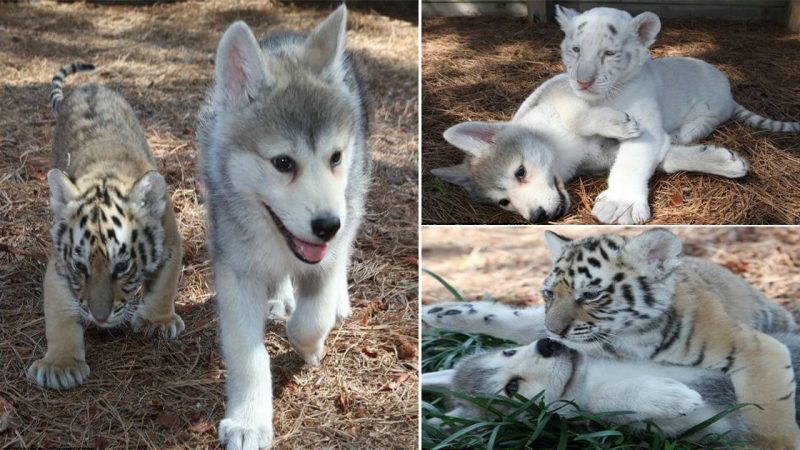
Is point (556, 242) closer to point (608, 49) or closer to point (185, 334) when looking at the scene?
point (608, 49)

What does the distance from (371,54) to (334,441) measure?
6.07m

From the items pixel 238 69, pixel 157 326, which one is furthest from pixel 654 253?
pixel 157 326

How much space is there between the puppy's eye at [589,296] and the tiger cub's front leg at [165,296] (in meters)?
2.05

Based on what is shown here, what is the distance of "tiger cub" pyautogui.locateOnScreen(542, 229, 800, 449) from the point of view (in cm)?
278

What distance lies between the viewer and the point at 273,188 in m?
3.21

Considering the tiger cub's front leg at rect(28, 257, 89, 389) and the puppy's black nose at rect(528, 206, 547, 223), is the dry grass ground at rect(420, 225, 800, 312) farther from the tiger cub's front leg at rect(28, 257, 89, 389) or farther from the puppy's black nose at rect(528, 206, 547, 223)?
the tiger cub's front leg at rect(28, 257, 89, 389)

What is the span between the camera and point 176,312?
14.9 ft

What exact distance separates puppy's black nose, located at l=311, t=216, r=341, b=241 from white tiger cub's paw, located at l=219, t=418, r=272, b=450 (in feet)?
3.11

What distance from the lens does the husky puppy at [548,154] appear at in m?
4.04

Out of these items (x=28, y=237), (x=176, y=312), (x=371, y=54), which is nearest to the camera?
(x=176, y=312)

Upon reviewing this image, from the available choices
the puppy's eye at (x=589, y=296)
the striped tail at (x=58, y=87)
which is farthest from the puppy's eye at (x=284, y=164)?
the striped tail at (x=58, y=87)

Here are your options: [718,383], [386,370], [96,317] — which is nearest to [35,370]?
[96,317]

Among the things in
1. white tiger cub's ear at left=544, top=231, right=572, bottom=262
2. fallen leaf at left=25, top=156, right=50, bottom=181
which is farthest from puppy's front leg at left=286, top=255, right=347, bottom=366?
fallen leaf at left=25, top=156, right=50, bottom=181

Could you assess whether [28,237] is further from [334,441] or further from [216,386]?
[334,441]
